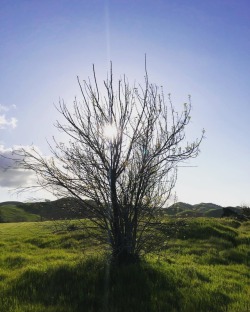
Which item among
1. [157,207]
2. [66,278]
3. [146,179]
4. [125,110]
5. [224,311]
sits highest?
[125,110]

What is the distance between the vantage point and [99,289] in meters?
8.45

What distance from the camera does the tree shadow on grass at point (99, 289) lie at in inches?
298

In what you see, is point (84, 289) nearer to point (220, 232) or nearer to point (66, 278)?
point (66, 278)

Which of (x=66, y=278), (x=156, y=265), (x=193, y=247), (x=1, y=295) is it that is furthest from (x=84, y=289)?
(x=193, y=247)

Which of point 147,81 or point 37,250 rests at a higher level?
point 147,81

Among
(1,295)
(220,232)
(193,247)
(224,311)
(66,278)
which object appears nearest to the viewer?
(224,311)

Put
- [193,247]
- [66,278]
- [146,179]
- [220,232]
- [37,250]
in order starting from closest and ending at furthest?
[66,278] < [146,179] < [193,247] < [37,250] < [220,232]

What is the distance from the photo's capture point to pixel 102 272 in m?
9.30

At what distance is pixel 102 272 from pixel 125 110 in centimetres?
449

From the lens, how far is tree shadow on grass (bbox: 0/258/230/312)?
24.8 ft

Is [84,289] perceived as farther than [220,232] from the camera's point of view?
No

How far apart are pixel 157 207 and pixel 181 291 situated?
9.14 ft

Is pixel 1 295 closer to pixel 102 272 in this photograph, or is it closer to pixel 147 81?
pixel 102 272

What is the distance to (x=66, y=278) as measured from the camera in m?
9.12
